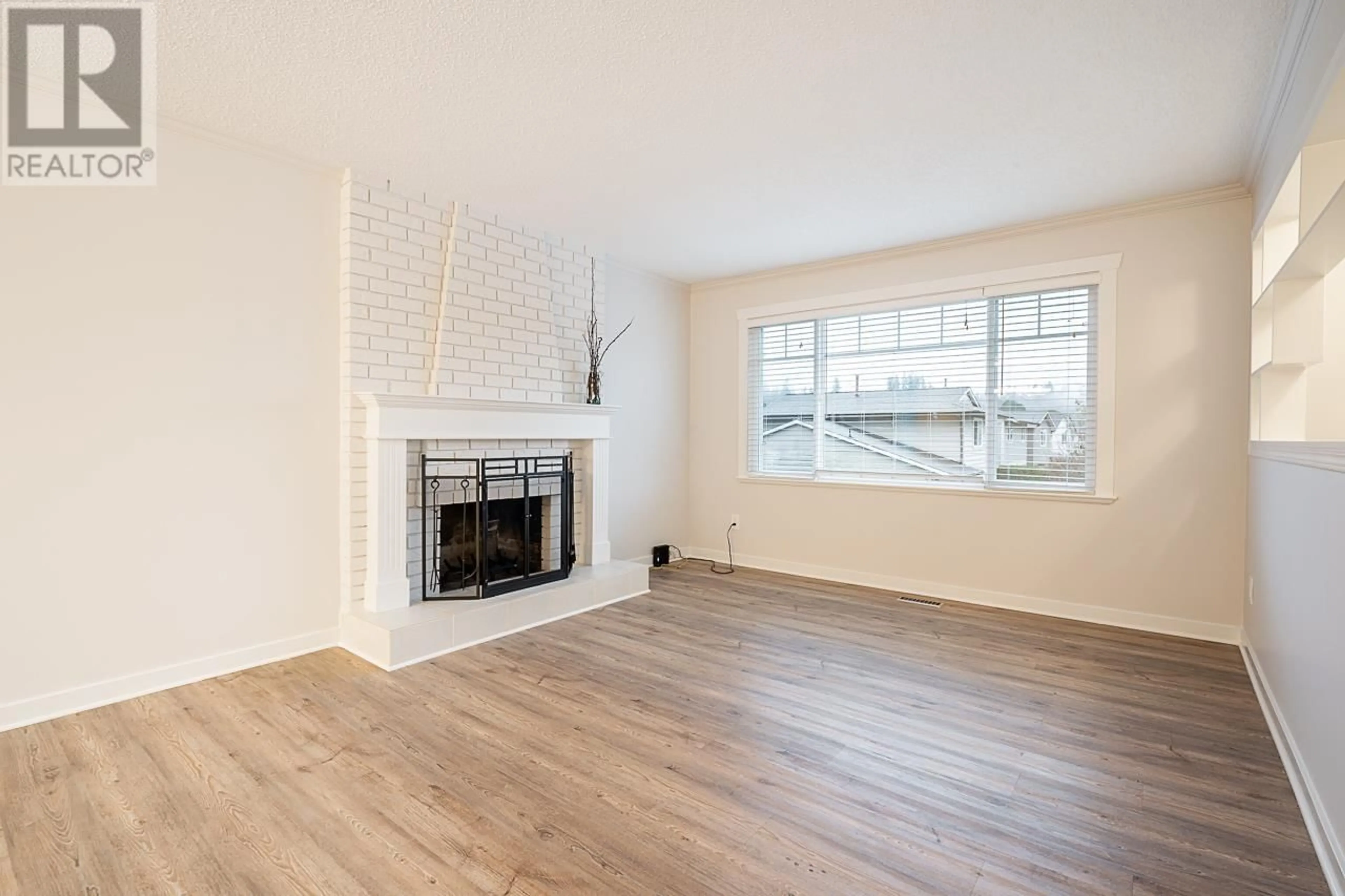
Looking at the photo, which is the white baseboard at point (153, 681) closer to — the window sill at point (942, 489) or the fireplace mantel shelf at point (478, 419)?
the fireplace mantel shelf at point (478, 419)

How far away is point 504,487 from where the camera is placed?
403cm

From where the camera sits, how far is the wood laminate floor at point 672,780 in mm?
1676

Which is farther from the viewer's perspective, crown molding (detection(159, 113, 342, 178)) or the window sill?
the window sill

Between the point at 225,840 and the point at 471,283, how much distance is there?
120 inches

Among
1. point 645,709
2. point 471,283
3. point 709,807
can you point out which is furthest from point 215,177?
point 709,807

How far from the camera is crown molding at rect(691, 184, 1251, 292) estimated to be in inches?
139

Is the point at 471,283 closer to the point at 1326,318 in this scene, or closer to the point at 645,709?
the point at 645,709

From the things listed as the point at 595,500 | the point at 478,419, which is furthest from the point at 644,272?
the point at 478,419

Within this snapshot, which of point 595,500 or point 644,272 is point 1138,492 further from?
point 644,272

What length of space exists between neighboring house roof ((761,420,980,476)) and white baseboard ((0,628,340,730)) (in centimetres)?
377

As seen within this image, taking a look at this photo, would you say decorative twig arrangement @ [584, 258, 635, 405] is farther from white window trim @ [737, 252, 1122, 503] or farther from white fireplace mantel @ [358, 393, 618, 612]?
white window trim @ [737, 252, 1122, 503]

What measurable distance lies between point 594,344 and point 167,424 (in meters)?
2.66

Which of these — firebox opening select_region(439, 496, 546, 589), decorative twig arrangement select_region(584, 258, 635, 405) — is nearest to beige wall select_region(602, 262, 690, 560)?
decorative twig arrangement select_region(584, 258, 635, 405)

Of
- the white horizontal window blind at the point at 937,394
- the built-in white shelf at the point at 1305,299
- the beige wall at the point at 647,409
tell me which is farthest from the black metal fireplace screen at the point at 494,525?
the built-in white shelf at the point at 1305,299
